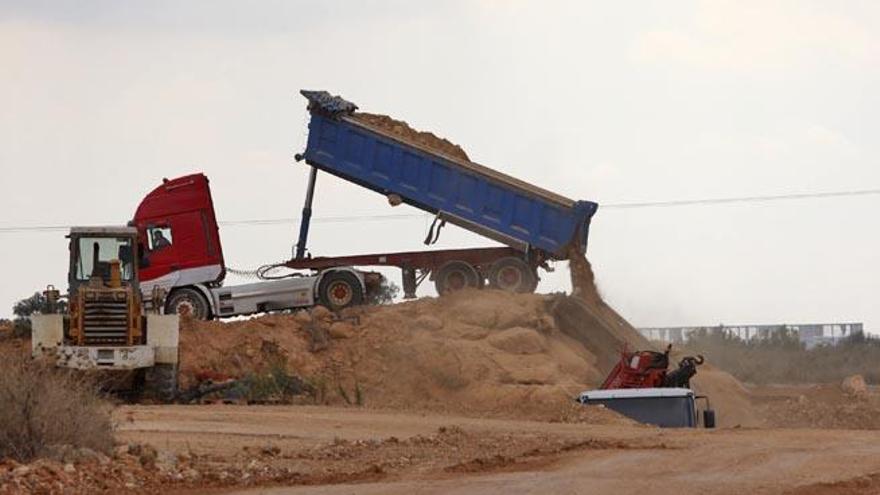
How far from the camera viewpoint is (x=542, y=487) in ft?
62.0

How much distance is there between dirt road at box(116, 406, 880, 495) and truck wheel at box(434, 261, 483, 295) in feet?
41.6

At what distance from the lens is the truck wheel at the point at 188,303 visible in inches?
1752

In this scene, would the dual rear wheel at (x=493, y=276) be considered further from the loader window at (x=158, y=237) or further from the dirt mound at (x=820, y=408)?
the loader window at (x=158, y=237)

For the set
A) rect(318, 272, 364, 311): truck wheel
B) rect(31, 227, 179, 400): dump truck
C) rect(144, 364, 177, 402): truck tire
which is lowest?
rect(144, 364, 177, 402): truck tire

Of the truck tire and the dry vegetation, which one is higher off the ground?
the dry vegetation

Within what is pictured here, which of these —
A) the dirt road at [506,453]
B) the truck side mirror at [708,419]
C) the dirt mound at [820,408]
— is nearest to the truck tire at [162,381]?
the dirt road at [506,453]

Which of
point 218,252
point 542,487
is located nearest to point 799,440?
point 542,487

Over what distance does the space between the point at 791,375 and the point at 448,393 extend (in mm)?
29932

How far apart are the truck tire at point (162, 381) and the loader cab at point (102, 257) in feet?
5.33

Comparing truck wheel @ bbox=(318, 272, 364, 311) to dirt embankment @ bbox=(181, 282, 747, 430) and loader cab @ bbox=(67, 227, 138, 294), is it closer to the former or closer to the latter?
dirt embankment @ bbox=(181, 282, 747, 430)

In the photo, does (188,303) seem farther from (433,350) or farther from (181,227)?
(433,350)

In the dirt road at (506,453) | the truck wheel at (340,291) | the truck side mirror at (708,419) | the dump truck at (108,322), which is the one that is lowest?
the dirt road at (506,453)

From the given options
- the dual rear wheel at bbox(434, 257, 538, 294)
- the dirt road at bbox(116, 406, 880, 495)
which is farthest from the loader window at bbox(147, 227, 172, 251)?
the dirt road at bbox(116, 406, 880, 495)

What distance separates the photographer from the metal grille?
3516cm
